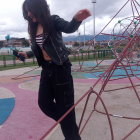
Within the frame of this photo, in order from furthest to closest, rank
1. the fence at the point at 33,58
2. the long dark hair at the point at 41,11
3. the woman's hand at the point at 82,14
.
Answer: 1. the fence at the point at 33,58
2. the long dark hair at the point at 41,11
3. the woman's hand at the point at 82,14

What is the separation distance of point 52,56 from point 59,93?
36 cm

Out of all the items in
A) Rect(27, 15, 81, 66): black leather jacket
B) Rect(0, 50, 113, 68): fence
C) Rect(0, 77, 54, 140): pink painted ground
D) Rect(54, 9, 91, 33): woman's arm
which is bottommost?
Rect(0, 77, 54, 140): pink painted ground

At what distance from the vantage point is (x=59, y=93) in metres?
Result: 2.29

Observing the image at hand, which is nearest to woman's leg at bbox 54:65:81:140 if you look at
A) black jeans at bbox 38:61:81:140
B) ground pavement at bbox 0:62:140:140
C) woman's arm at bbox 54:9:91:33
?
black jeans at bbox 38:61:81:140

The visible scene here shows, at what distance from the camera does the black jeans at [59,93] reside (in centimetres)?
225

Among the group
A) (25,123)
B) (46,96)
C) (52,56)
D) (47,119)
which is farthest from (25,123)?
(52,56)

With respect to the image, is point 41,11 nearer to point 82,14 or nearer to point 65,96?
point 82,14

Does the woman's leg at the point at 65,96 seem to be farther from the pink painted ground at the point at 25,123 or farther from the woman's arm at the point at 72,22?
the pink painted ground at the point at 25,123

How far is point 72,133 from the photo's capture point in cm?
242

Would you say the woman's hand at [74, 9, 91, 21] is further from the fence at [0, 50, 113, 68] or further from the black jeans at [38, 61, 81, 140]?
the fence at [0, 50, 113, 68]

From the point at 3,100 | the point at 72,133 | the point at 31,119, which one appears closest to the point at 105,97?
the point at 31,119

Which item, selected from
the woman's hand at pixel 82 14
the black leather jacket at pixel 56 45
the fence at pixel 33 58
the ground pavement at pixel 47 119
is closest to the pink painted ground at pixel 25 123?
the ground pavement at pixel 47 119

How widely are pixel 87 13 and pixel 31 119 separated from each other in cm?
243

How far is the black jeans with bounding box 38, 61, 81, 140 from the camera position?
2.25 metres
